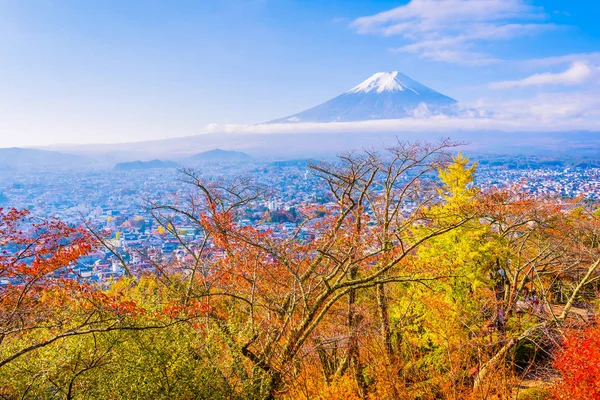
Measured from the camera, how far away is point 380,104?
176 m

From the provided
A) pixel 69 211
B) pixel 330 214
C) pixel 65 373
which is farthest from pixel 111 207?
pixel 65 373

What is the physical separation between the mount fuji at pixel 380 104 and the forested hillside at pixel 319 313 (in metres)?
152

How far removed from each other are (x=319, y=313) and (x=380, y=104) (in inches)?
6805

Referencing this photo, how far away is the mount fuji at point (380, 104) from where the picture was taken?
548ft

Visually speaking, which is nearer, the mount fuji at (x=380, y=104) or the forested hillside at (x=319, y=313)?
the forested hillside at (x=319, y=313)

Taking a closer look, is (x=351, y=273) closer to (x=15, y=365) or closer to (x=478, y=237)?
(x=478, y=237)

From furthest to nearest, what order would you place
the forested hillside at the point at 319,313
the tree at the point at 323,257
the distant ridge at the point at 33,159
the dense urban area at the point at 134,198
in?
the distant ridge at the point at 33,159
the dense urban area at the point at 134,198
the tree at the point at 323,257
the forested hillside at the point at 319,313

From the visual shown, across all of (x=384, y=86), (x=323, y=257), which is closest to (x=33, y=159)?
(x=384, y=86)

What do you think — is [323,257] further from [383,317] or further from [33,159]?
[33,159]

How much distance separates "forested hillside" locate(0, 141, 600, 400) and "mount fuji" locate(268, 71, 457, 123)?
151557 millimetres

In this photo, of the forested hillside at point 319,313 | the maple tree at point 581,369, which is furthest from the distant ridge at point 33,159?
the maple tree at point 581,369

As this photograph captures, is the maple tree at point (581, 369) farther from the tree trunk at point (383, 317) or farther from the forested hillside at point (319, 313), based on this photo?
the tree trunk at point (383, 317)

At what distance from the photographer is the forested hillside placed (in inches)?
280

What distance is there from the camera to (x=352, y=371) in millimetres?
11742
